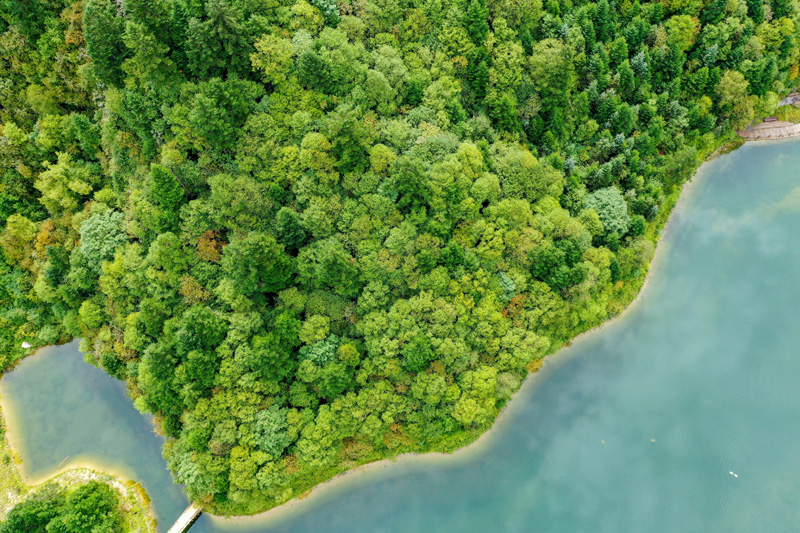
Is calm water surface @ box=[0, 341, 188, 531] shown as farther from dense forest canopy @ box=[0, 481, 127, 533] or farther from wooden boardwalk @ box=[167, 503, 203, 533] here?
dense forest canopy @ box=[0, 481, 127, 533]

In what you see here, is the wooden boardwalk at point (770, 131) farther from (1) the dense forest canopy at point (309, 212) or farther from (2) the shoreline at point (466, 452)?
(2) the shoreline at point (466, 452)

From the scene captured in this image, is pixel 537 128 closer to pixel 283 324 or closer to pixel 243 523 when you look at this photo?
pixel 283 324

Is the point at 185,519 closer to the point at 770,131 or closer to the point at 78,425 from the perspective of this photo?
the point at 78,425

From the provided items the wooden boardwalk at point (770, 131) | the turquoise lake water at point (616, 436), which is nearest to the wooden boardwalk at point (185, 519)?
the turquoise lake water at point (616, 436)

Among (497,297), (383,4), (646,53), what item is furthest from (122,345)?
(646,53)

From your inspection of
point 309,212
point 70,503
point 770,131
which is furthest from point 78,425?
point 770,131
